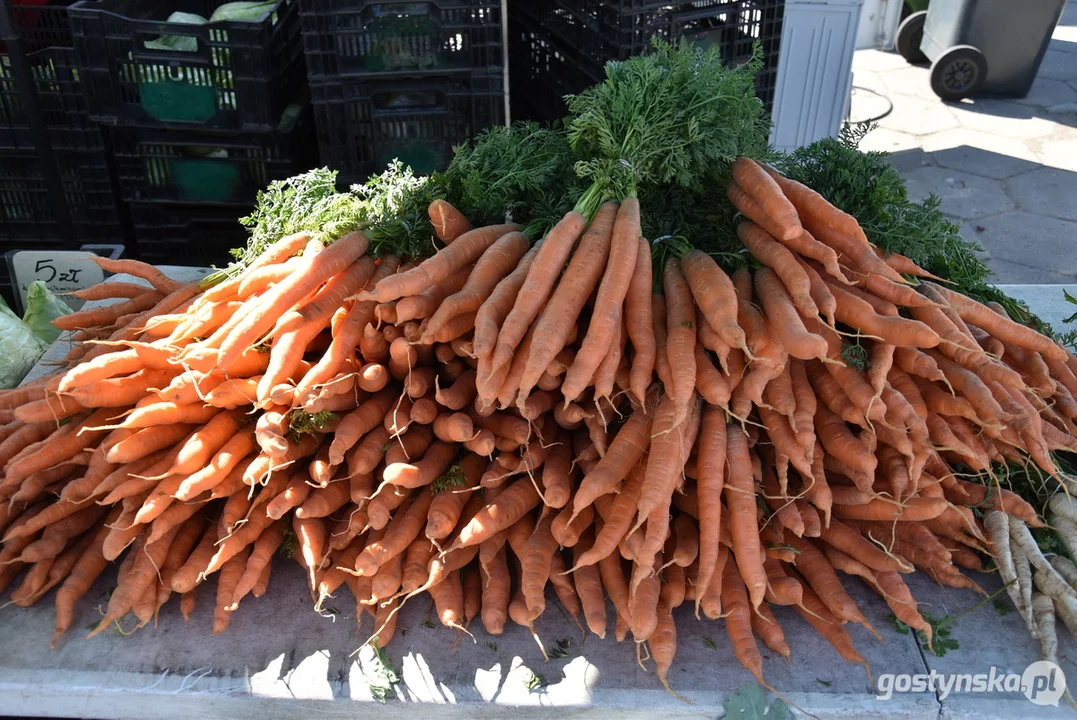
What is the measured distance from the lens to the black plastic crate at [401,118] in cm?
306

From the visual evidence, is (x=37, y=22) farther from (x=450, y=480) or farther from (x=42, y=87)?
(x=450, y=480)

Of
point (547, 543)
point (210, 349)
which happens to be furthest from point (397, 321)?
point (547, 543)

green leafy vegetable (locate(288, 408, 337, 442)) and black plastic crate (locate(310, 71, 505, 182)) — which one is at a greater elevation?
black plastic crate (locate(310, 71, 505, 182))

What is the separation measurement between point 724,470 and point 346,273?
3.87 feet

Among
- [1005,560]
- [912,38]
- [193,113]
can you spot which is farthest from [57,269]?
[912,38]

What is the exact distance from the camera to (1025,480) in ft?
7.64

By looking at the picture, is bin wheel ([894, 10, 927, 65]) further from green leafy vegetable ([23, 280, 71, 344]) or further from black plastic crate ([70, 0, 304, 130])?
green leafy vegetable ([23, 280, 71, 344])

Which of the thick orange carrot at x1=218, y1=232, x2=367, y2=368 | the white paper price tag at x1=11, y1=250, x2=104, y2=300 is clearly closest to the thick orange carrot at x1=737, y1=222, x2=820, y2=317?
the thick orange carrot at x1=218, y1=232, x2=367, y2=368

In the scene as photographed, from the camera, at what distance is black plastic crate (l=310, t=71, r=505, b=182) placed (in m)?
3.06

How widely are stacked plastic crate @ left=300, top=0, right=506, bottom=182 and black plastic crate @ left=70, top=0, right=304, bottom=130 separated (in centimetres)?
20

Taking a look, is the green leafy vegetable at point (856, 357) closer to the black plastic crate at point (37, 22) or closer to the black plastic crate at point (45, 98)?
the black plastic crate at point (45, 98)

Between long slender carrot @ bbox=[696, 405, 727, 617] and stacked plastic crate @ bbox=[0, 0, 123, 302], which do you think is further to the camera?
stacked plastic crate @ bbox=[0, 0, 123, 302]

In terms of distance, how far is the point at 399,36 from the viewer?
2.97 metres

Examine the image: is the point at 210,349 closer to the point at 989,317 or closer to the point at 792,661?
the point at 792,661
